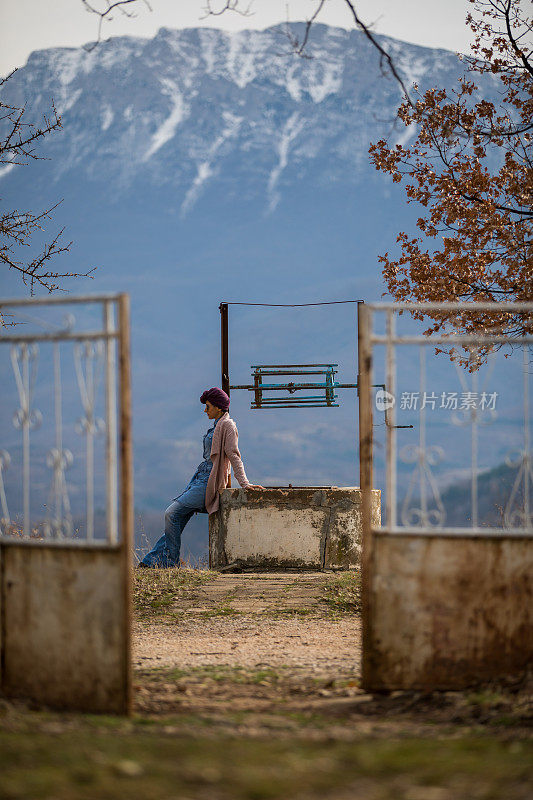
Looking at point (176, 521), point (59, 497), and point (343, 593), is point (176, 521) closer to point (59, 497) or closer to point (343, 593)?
point (343, 593)

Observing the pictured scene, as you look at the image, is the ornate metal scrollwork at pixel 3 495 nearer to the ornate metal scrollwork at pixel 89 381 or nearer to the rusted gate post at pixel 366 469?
the ornate metal scrollwork at pixel 89 381

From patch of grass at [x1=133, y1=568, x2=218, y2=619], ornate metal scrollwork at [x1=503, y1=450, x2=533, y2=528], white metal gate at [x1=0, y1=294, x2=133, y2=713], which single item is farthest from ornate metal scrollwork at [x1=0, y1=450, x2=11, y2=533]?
patch of grass at [x1=133, y1=568, x2=218, y2=619]

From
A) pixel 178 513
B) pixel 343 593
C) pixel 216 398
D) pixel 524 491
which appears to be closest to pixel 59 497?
pixel 524 491

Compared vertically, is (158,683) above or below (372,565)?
below

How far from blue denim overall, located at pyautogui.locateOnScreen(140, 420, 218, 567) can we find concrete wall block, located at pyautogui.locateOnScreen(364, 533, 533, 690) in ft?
21.4

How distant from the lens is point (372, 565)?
527 cm

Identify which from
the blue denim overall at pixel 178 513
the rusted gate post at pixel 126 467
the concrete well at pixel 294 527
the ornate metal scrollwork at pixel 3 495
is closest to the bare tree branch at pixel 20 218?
the blue denim overall at pixel 178 513

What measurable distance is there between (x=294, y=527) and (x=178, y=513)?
60.4 inches

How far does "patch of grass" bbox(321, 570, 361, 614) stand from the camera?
357 inches

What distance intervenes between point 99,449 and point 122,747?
170 centimetres

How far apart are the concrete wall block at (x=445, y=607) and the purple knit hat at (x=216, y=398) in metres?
6.38

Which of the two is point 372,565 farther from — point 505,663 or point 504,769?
point 504,769

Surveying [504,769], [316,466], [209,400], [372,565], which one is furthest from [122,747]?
[316,466]

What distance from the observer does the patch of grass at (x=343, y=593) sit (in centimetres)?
907
